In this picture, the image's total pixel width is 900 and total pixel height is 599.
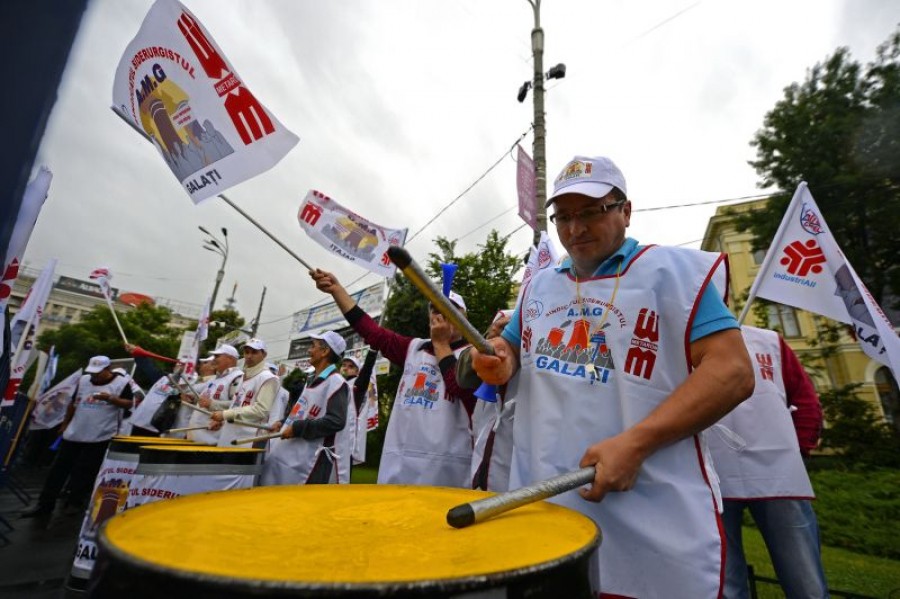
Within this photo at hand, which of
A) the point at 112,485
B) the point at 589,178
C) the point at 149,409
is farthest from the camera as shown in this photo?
the point at 149,409

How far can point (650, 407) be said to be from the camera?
1260 millimetres

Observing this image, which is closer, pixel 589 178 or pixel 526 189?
pixel 589 178

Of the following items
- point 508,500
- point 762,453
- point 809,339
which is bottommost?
point 508,500

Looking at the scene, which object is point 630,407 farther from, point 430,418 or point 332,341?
point 332,341

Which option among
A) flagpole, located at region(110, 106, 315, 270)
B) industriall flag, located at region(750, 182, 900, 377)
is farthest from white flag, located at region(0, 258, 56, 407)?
industriall flag, located at region(750, 182, 900, 377)

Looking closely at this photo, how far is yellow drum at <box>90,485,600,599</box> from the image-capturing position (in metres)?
0.51

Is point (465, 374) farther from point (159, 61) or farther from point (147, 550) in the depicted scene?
point (159, 61)

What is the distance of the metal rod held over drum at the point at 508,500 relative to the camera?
841 mm

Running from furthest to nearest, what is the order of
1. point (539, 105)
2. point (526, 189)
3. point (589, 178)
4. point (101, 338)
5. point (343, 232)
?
1. point (101, 338)
2. point (539, 105)
3. point (526, 189)
4. point (343, 232)
5. point (589, 178)

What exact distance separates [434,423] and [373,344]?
2.81 ft

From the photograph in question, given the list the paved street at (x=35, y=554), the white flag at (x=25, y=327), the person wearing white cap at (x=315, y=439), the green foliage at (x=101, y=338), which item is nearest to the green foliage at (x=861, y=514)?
the person wearing white cap at (x=315, y=439)

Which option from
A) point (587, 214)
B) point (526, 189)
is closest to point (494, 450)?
point (587, 214)

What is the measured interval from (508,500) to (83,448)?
26.3ft

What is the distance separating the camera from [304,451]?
14.0ft
